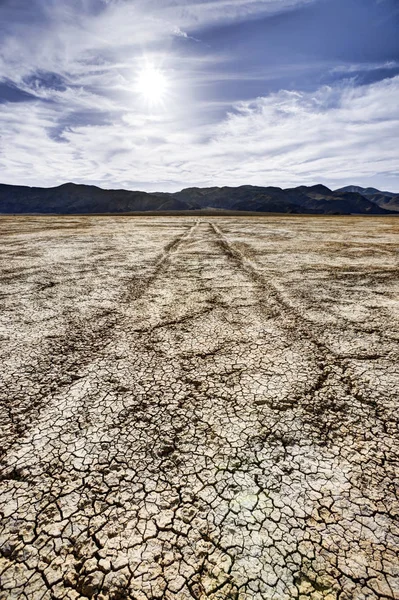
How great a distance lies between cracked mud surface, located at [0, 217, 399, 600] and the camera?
4.05ft

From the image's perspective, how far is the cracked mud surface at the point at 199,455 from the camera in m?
1.24

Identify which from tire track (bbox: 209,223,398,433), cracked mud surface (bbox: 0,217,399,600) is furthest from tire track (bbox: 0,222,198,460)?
tire track (bbox: 209,223,398,433)

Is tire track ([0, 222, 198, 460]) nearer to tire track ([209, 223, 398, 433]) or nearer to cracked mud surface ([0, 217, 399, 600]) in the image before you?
cracked mud surface ([0, 217, 399, 600])

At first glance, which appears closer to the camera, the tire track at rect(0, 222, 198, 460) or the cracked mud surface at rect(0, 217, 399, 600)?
the cracked mud surface at rect(0, 217, 399, 600)

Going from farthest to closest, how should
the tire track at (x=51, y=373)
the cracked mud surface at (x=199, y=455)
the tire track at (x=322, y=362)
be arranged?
the tire track at (x=322, y=362) < the tire track at (x=51, y=373) < the cracked mud surface at (x=199, y=455)

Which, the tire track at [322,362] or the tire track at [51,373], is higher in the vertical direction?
the tire track at [51,373]

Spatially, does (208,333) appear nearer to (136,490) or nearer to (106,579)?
(136,490)

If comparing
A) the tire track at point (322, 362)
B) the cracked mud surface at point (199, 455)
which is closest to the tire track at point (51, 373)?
the cracked mud surface at point (199, 455)

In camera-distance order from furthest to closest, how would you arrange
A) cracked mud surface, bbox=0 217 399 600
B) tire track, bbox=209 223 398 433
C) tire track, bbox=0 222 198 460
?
1. tire track, bbox=209 223 398 433
2. tire track, bbox=0 222 198 460
3. cracked mud surface, bbox=0 217 399 600

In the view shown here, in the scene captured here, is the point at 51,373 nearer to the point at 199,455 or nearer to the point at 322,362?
the point at 199,455

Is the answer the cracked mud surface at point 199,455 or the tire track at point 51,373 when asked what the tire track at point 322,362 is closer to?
the cracked mud surface at point 199,455

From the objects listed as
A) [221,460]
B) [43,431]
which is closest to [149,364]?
[43,431]

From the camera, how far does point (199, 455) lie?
177 cm

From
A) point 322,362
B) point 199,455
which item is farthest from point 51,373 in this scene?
point 322,362
